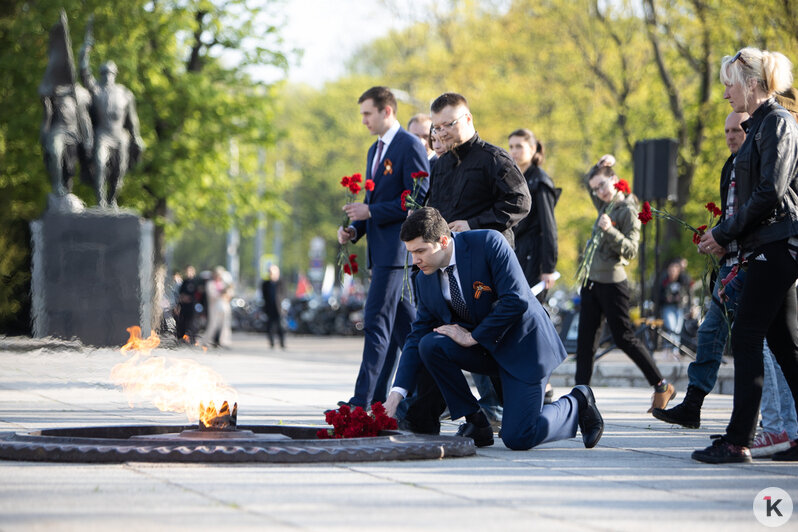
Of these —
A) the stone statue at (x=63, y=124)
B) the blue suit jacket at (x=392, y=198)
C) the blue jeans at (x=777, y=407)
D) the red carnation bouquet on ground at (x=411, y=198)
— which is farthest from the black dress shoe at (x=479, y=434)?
the stone statue at (x=63, y=124)

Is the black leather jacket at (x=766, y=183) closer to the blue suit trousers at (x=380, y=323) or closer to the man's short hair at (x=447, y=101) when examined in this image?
the man's short hair at (x=447, y=101)

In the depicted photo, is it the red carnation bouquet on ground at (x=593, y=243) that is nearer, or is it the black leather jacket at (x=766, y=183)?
the black leather jacket at (x=766, y=183)

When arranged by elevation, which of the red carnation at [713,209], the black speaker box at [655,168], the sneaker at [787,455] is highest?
the black speaker box at [655,168]

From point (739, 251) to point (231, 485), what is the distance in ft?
9.67

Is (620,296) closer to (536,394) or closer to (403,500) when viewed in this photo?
(536,394)

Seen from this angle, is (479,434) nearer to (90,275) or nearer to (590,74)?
(90,275)

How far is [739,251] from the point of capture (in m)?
6.42

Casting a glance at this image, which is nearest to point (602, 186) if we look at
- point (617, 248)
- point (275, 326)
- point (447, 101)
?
point (617, 248)

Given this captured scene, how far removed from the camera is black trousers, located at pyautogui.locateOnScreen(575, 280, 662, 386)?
9.55 meters

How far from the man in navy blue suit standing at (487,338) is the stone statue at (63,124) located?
535 inches

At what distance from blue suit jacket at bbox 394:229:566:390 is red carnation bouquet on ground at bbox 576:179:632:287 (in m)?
2.72

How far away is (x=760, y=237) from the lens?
6.23 metres

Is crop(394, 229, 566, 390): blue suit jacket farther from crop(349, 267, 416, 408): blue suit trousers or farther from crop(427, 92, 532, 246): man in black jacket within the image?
crop(349, 267, 416, 408): blue suit trousers

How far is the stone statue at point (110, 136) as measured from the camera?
19625mm
